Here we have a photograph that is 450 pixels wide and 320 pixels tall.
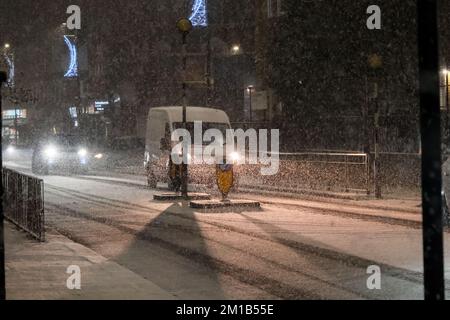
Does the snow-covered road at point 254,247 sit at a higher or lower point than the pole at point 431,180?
lower

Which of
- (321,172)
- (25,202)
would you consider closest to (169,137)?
(321,172)

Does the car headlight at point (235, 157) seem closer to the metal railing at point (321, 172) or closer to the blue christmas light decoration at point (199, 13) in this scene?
the metal railing at point (321, 172)

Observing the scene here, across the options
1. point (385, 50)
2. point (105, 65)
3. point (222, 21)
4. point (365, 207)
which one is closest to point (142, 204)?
point (365, 207)

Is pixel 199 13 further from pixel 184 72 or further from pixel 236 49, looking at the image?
pixel 184 72

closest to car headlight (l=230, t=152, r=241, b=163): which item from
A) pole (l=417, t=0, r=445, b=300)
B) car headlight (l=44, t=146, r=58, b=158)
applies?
car headlight (l=44, t=146, r=58, b=158)

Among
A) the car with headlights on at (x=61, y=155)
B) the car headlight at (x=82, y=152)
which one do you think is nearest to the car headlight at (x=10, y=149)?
the car with headlights on at (x=61, y=155)

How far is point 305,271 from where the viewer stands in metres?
9.40

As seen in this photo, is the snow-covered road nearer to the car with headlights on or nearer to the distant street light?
the car with headlights on

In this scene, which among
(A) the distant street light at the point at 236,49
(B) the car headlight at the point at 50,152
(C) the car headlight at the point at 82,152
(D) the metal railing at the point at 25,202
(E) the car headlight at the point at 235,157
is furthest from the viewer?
(A) the distant street light at the point at 236,49

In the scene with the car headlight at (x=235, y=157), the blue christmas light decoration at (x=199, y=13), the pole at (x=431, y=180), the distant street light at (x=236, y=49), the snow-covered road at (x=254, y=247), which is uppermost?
the blue christmas light decoration at (x=199, y=13)

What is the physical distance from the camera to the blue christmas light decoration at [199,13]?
158 feet

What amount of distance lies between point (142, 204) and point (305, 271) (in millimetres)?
9762

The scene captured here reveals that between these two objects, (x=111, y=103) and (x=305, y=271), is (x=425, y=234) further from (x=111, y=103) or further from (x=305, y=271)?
(x=111, y=103)

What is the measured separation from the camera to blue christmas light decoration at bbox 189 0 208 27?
48.1 metres
